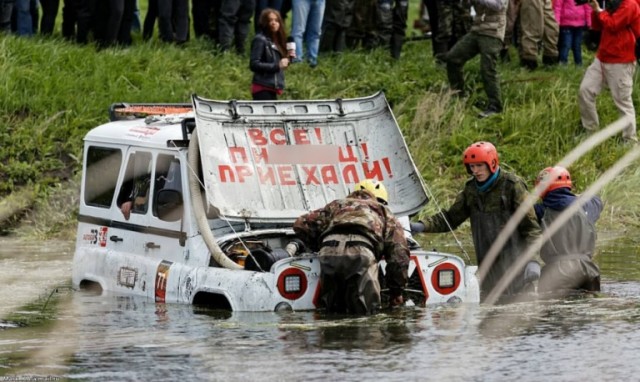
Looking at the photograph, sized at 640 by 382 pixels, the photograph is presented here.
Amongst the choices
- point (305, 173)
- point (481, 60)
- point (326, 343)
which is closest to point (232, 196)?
point (305, 173)

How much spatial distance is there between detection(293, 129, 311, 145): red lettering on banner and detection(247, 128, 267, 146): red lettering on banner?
13.1 inches

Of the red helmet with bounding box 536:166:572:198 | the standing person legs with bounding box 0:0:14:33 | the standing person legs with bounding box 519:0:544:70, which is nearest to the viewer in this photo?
the red helmet with bounding box 536:166:572:198

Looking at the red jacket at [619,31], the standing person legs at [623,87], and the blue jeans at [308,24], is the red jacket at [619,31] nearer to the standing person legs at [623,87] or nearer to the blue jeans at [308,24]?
the standing person legs at [623,87]

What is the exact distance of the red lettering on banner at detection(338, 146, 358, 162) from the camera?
15375 mm

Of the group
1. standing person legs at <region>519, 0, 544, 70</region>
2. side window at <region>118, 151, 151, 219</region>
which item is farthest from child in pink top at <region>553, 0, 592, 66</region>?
side window at <region>118, 151, 151, 219</region>

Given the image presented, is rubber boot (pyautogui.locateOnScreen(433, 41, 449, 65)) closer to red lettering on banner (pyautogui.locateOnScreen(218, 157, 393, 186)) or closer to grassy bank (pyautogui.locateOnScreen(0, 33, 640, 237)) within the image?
grassy bank (pyautogui.locateOnScreen(0, 33, 640, 237))

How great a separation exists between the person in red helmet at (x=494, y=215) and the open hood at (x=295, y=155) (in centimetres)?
56

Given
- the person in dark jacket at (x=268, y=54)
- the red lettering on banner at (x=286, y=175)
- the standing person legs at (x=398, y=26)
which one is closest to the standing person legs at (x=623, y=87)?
the standing person legs at (x=398, y=26)

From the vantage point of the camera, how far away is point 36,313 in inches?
575

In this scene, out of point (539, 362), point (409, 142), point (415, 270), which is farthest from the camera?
point (409, 142)

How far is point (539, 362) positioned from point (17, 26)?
48.0ft

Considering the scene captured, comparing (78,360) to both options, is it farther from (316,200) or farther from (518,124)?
(518,124)

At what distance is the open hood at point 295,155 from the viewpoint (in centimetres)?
1457

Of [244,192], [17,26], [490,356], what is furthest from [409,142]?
[490,356]
